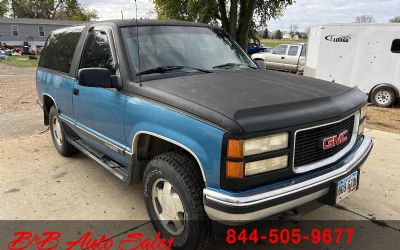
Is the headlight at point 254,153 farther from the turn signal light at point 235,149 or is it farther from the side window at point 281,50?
the side window at point 281,50

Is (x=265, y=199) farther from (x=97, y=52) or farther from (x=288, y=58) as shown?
(x=288, y=58)

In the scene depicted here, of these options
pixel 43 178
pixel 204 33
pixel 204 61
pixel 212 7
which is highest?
pixel 212 7

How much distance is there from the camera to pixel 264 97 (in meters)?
2.71

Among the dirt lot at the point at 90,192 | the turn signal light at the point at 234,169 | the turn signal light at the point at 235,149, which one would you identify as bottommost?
the dirt lot at the point at 90,192

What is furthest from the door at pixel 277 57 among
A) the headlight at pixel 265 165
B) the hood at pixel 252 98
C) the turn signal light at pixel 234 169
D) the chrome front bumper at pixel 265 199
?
the turn signal light at pixel 234 169

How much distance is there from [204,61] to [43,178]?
8.38ft

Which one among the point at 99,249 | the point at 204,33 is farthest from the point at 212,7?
the point at 99,249

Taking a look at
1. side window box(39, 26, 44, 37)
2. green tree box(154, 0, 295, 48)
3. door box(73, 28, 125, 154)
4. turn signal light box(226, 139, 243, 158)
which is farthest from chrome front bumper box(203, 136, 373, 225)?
side window box(39, 26, 44, 37)

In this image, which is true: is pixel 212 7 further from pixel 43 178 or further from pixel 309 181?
pixel 309 181

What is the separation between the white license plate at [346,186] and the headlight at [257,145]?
0.67 metres

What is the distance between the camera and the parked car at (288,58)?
1640 cm

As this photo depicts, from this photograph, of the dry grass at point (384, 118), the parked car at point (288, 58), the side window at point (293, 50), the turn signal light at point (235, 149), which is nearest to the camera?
the turn signal light at point (235, 149)

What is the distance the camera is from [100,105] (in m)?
3.64

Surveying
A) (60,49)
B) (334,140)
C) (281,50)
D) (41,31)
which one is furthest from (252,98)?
(41,31)
